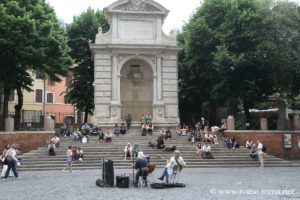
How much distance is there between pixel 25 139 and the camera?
3316 centimetres

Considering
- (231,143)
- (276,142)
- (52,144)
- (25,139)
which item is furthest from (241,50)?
(25,139)

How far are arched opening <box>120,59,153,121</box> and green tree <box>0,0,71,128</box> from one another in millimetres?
5667

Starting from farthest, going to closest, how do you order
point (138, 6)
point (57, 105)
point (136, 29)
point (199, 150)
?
point (57, 105) → point (138, 6) → point (136, 29) → point (199, 150)

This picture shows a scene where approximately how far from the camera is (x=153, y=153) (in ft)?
106

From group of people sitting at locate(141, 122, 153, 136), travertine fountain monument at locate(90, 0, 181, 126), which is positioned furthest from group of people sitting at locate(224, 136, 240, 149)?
travertine fountain monument at locate(90, 0, 181, 126)

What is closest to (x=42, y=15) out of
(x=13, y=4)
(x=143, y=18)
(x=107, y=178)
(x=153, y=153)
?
(x=13, y=4)

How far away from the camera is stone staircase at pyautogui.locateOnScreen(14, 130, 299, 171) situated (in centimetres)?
2966

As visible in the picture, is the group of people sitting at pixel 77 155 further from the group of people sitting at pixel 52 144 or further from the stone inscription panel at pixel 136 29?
the stone inscription panel at pixel 136 29

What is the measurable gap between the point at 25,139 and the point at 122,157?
7.44 m

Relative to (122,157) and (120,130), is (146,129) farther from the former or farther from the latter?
(122,157)

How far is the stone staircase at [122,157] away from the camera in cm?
2966

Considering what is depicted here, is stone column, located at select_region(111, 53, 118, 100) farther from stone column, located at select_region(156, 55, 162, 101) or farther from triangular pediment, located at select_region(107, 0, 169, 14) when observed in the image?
triangular pediment, located at select_region(107, 0, 169, 14)

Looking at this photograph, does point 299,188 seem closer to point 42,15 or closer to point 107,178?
point 107,178

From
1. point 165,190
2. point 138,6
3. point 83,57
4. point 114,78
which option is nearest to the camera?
point 165,190
